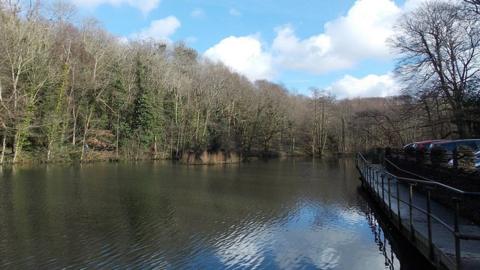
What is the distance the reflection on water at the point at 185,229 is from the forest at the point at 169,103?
50.1ft

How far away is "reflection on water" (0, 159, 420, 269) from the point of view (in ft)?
30.7

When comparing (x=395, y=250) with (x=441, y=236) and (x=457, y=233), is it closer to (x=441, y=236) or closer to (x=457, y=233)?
(x=441, y=236)

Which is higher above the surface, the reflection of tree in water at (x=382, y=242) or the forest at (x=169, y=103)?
the forest at (x=169, y=103)

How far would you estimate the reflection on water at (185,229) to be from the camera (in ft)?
30.7

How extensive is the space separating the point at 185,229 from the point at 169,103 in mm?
43857

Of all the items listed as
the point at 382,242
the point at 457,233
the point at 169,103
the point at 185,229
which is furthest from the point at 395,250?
the point at 169,103

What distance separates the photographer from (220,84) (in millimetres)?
58906

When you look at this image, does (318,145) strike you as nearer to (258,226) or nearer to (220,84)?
(220,84)

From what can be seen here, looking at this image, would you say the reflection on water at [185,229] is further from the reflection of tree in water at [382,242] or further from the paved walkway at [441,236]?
the paved walkway at [441,236]

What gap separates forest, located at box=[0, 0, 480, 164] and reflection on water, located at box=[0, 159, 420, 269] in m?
15.3

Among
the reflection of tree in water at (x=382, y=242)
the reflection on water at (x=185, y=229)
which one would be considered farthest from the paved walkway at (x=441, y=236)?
the reflection on water at (x=185, y=229)

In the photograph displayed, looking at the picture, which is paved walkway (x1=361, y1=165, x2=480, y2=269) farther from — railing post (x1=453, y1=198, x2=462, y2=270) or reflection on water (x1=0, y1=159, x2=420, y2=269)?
reflection on water (x1=0, y1=159, x2=420, y2=269)

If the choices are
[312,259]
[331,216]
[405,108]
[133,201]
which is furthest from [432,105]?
[312,259]

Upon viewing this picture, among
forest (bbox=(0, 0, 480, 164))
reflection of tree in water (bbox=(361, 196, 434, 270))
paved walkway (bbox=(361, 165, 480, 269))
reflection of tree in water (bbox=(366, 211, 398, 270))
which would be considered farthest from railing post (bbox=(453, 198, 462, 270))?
forest (bbox=(0, 0, 480, 164))
